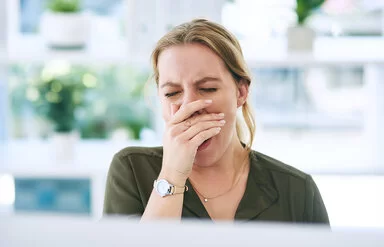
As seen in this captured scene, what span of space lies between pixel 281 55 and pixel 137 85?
0.37 meters

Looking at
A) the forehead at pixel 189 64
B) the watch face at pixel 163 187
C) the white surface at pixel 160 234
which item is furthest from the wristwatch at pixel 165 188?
the white surface at pixel 160 234

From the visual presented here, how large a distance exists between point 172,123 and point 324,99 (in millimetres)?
780

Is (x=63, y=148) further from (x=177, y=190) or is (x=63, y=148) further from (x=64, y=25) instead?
(x=177, y=190)

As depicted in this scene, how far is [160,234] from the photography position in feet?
0.52

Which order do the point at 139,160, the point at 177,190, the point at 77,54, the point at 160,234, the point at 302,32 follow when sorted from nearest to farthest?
the point at 160,234 < the point at 177,190 < the point at 139,160 < the point at 302,32 < the point at 77,54

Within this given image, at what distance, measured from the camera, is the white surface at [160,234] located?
154mm

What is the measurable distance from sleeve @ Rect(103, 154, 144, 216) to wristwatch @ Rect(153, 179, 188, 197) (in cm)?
7

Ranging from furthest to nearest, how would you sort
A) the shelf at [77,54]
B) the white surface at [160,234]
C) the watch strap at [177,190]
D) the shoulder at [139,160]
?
the shelf at [77,54] → the shoulder at [139,160] → the watch strap at [177,190] → the white surface at [160,234]

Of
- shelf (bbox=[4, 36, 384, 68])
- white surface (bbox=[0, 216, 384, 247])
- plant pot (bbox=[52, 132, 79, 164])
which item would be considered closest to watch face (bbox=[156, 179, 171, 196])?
white surface (bbox=[0, 216, 384, 247])

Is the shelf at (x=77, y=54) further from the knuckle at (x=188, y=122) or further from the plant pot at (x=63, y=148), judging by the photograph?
the knuckle at (x=188, y=122)

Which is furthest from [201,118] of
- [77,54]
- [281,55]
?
[77,54]

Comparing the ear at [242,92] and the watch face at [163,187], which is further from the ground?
the ear at [242,92]

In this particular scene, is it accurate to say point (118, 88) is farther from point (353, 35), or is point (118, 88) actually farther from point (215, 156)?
point (215, 156)

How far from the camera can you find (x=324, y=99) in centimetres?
126
